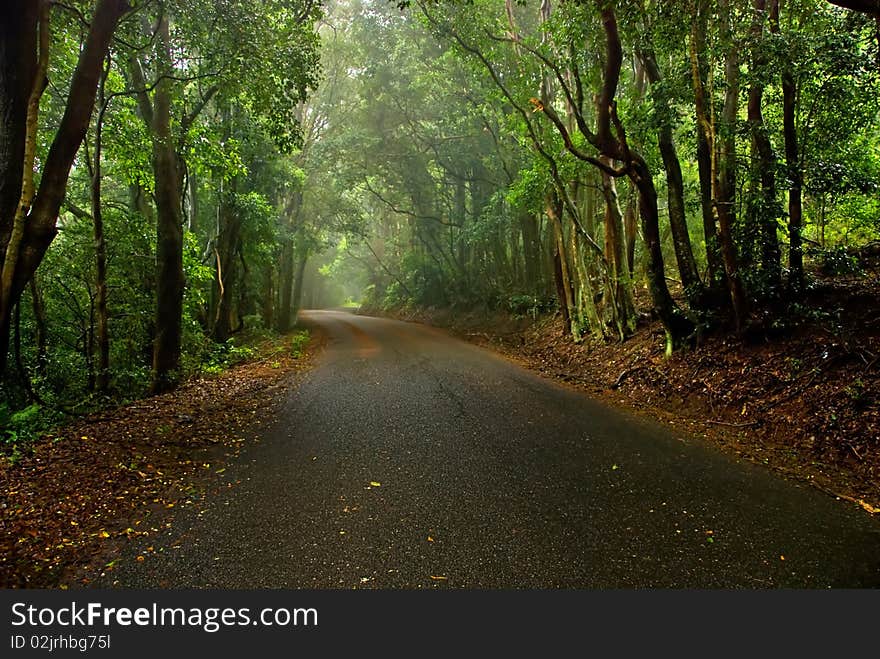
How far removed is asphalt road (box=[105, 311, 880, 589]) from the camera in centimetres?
248

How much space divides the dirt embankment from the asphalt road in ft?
0.92

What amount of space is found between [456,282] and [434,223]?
376cm

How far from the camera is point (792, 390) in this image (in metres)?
5.23

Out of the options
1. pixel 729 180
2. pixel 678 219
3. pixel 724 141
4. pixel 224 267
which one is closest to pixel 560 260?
pixel 678 219

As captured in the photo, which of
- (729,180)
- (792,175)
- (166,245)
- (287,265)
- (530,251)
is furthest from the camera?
(287,265)

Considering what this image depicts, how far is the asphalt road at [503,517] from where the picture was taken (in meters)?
2.48

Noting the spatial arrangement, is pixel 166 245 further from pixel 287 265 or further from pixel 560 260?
pixel 287 265

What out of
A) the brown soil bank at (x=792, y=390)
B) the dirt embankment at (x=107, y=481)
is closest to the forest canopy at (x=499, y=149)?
the brown soil bank at (x=792, y=390)

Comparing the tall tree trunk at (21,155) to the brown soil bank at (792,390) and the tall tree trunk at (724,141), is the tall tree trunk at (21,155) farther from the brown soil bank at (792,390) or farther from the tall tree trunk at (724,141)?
the tall tree trunk at (724,141)

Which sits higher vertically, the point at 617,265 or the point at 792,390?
the point at 617,265

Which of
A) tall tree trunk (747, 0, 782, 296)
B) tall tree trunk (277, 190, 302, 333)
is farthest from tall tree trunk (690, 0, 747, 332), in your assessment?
tall tree trunk (277, 190, 302, 333)

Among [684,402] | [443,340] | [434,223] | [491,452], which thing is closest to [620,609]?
[491,452]

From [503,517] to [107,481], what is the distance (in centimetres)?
335

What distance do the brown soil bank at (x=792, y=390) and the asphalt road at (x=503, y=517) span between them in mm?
629
